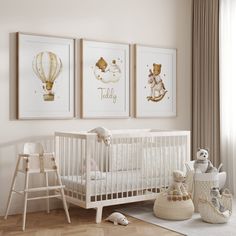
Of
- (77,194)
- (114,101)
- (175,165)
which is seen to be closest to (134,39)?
(114,101)

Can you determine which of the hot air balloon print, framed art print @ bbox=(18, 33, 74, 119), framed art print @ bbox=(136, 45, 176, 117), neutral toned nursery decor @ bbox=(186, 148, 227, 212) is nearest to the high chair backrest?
framed art print @ bbox=(18, 33, 74, 119)

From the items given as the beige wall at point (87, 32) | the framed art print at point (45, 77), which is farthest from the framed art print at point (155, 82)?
the framed art print at point (45, 77)

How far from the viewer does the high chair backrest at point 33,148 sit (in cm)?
413

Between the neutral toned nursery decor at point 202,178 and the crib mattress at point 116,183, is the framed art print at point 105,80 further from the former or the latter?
the neutral toned nursery decor at point 202,178

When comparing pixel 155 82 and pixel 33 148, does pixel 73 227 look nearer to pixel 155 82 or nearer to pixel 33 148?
pixel 33 148

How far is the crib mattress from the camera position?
3980 millimetres

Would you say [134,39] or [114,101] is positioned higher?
[134,39]

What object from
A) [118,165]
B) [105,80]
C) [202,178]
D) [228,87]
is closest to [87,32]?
[105,80]

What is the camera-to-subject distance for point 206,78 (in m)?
5.28

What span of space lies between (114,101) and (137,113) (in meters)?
0.32

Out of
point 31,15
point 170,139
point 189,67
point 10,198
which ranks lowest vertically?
point 10,198

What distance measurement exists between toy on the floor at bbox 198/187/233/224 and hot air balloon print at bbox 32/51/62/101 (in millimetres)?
1734

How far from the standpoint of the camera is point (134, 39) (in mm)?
5016

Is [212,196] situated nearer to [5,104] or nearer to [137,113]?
[137,113]
